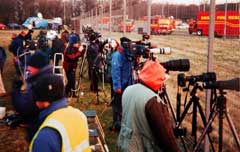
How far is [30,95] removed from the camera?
466 cm

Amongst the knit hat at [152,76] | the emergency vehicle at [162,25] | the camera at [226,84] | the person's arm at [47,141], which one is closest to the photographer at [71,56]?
the emergency vehicle at [162,25]

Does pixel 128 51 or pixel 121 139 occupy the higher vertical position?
pixel 128 51

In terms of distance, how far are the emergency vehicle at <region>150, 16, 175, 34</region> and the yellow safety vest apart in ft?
16.6

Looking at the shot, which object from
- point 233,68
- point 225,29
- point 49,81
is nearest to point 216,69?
point 233,68

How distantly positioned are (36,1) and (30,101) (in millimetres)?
70467

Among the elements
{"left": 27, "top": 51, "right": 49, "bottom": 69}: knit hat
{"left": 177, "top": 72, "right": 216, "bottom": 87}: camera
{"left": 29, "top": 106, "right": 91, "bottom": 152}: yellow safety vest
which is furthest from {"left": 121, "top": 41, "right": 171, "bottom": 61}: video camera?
{"left": 29, "top": 106, "right": 91, "bottom": 152}: yellow safety vest

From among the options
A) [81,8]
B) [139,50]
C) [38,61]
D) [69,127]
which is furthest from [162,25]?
[81,8]

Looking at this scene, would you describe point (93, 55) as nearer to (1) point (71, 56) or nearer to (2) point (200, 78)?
(1) point (71, 56)

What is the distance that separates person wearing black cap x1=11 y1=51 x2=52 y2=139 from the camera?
4.52 metres

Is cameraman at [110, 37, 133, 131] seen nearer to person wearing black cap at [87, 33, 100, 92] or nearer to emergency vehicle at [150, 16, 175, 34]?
emergency vehicle at [150, 16, 175, 34]

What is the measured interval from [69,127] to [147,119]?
1009 millimetres

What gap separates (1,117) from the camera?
973cm

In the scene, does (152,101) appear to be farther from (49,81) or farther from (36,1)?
(36,1)

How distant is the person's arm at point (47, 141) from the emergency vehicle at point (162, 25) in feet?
17.5
